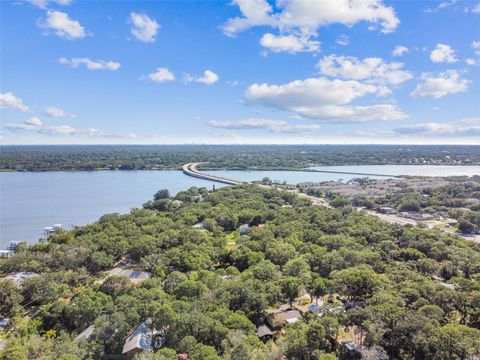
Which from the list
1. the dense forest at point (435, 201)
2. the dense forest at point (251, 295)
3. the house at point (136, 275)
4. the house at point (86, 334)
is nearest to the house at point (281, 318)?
the dense forest at point (251, 295)

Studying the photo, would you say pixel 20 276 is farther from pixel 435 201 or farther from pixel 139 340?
pixel 435 201

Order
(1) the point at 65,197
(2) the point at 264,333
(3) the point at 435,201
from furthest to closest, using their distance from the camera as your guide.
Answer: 1. (1) the point at 65,197
2. (3) the point at 435,201
3. (2) the point at 264,333

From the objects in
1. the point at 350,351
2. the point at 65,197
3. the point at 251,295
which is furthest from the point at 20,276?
the point at 65,197

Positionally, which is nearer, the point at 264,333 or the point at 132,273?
the point at 264,333

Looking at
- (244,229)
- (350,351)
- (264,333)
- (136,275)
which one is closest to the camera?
(350,351)

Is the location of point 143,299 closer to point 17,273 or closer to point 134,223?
point 17,273

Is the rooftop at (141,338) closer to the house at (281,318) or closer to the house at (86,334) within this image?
the house at (86,334)
